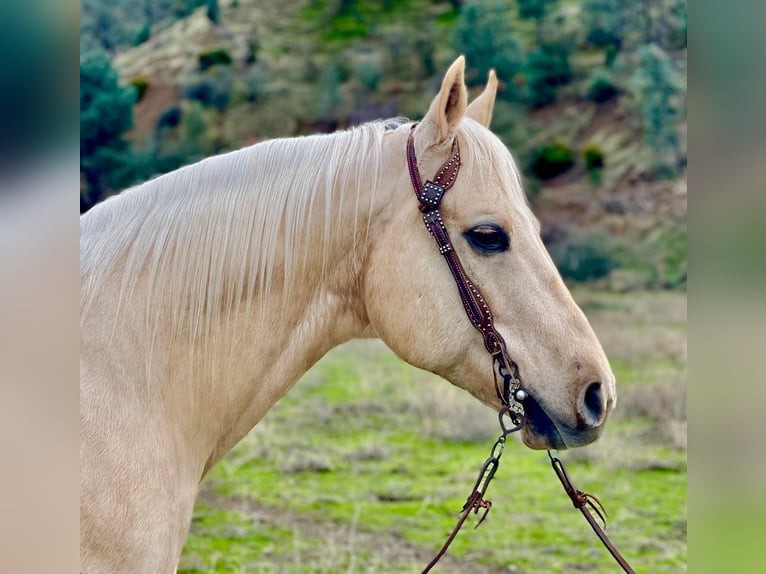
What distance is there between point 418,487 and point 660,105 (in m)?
13.9

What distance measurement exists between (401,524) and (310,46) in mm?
16691

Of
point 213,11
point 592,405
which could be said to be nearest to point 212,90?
point 213,11

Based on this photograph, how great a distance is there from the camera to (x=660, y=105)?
16.2m

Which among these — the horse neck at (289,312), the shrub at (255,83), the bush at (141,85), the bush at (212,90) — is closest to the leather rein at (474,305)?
the horse neck at (289,312)

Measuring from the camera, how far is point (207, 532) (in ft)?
14.4

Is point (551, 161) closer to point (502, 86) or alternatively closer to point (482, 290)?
point (502, 86)

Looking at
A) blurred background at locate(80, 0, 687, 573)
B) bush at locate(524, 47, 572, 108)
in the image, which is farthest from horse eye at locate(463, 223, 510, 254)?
bush at locate(524, 47, 572, 108)

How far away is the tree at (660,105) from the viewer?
16.0 meters

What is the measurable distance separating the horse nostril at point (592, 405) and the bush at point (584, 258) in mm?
10945

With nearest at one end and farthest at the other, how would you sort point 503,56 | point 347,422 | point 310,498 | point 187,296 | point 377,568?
point 187,296
point 377,568
point 310,498
point 347,422
point 503,56

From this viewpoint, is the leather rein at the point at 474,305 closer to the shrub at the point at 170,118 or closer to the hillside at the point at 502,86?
the hillside at the point at 502,86

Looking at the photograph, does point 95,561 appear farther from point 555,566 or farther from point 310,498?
point 310,498
